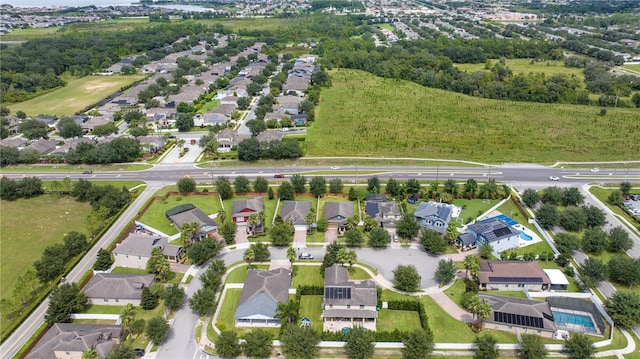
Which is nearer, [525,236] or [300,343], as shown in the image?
[300,343]

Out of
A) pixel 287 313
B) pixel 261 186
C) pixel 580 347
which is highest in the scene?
pixel 261 186

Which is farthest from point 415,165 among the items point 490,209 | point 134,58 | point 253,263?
point 134,58

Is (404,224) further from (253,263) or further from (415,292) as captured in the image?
(253,263)

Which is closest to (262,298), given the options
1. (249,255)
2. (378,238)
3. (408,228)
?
(249,255)

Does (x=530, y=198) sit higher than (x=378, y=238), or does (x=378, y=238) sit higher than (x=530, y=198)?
(x=530, y=198)

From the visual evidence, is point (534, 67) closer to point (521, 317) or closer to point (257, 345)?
point (521, 317)

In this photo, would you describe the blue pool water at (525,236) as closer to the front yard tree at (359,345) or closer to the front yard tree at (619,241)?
the front yard tree at (619,241)
